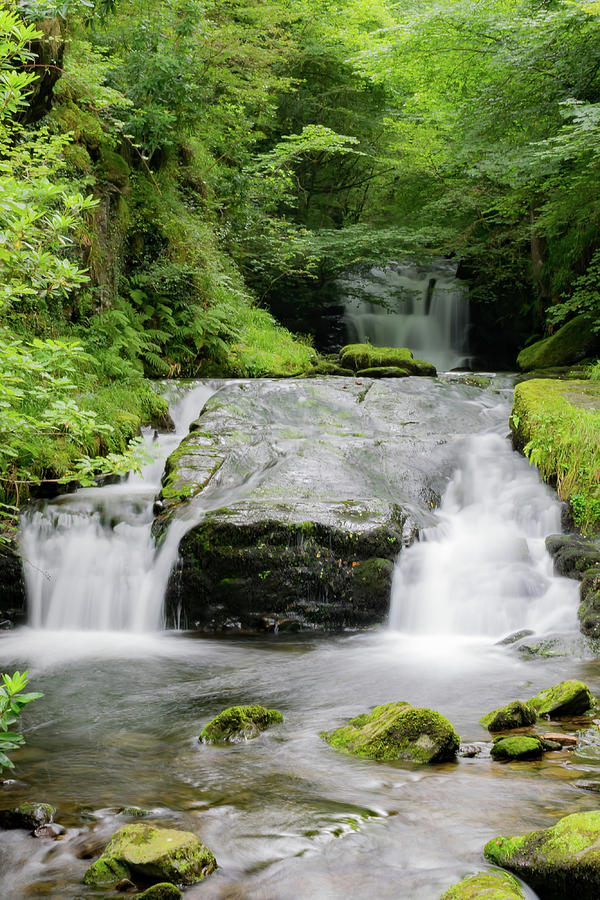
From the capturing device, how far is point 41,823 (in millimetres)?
2740

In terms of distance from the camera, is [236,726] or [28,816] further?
[236,726]

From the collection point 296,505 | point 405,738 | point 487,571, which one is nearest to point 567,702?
point 405,738

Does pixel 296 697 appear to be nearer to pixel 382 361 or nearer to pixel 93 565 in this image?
pixel 93 565

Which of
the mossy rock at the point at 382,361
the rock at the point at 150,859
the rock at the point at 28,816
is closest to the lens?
the rock at the point at 150,859

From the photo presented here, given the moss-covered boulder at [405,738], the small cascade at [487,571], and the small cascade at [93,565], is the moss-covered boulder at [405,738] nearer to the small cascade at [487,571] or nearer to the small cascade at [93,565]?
the small cascade at [487,571]

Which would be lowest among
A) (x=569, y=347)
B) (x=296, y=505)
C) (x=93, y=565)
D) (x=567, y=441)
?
(x=93, y=565)

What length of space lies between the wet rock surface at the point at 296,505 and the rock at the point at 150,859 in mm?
4130

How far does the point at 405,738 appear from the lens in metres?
3.51

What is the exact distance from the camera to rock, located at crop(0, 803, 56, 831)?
2740 millimetres

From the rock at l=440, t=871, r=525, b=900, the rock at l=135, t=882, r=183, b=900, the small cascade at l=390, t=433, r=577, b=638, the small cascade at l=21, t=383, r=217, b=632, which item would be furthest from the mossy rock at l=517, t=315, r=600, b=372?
the rock at l=135, t=882, r=183, b=900

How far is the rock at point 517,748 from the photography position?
3.29 metres

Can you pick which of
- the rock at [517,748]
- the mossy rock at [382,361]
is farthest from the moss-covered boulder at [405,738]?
the mossy rock at [382,361]

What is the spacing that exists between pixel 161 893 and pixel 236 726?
5.48 feet

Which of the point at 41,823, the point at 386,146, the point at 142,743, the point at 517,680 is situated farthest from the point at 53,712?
the point at 386,146
